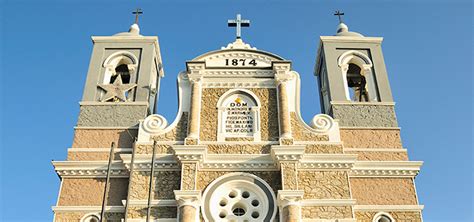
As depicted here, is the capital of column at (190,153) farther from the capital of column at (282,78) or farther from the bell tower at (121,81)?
the capital of column at (282,78)

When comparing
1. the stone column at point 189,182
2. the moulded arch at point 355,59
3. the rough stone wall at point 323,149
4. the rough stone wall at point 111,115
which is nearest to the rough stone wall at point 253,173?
the stone column at point 189,182

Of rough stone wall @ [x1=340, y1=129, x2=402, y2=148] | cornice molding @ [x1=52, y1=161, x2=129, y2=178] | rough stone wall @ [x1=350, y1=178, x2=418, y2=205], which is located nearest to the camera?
rough stone wall @ [x1=350, y1=178, x2=418, y2=205]

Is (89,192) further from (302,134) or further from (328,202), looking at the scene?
(328,202)

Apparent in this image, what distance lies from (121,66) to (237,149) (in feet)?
23.6

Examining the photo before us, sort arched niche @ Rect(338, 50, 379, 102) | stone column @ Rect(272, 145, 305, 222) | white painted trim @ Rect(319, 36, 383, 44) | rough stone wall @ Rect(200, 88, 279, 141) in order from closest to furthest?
stone column @ Rect(272, 145, 305, 222) → rough stone wall @ Rect(200, 88, 279, 141) → arched niche @ Rect(338, 50, 379, 102) → white painted trim @ Rect(319, 36, 383, 44)

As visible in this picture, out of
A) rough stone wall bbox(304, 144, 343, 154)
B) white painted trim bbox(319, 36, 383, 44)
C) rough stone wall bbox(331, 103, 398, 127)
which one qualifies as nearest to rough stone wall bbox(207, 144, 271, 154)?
rough stone wall bbox(304, 144, 343, 154)

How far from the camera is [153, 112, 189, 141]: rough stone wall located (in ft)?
59.5

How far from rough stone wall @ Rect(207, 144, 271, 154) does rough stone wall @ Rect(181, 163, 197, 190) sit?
102 centimetres

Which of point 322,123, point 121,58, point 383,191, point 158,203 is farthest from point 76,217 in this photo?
point 383,191

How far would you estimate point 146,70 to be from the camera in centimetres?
2098

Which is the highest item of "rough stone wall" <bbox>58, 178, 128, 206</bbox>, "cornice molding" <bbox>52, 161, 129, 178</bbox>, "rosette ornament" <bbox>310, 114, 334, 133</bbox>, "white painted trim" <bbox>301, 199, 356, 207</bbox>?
"rosette ornament" <bbox>310, 114, 334, 133</bbox>

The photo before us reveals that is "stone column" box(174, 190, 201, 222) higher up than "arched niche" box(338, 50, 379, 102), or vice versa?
"arched niche" box(338, 50, 379, 102)

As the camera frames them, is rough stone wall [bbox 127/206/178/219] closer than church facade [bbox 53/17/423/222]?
Yes

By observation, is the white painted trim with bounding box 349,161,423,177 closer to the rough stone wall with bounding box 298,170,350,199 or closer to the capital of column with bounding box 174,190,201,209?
the rough stone wall with bounding box 298,170,350,199
